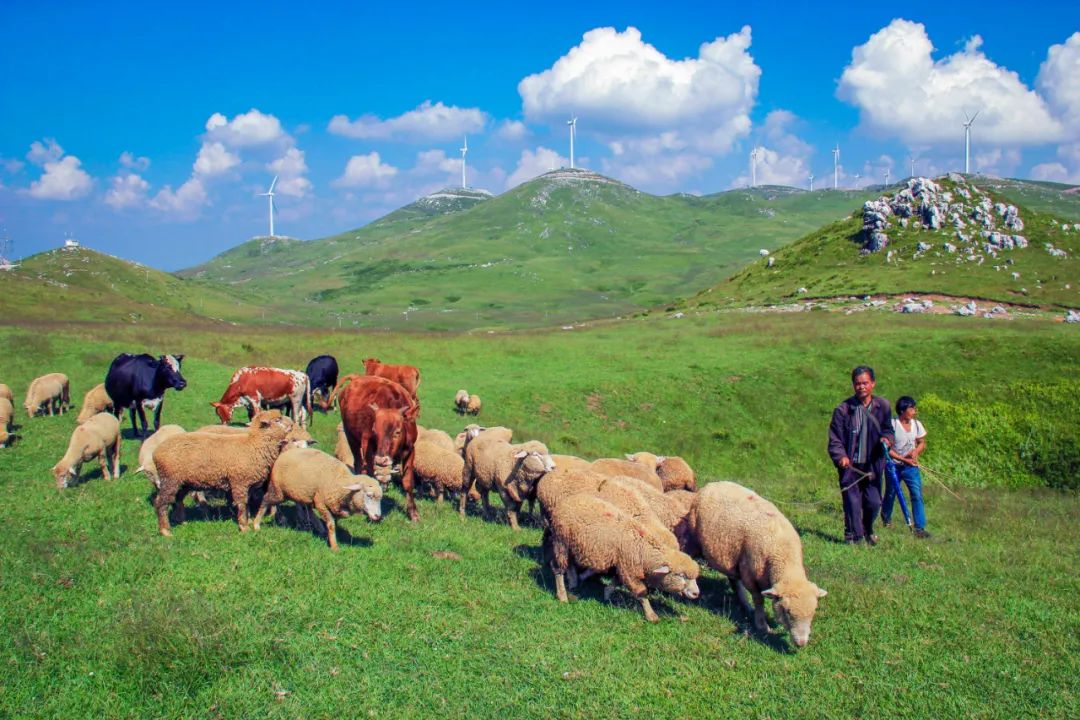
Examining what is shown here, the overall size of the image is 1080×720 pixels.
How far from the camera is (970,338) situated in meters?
34.1

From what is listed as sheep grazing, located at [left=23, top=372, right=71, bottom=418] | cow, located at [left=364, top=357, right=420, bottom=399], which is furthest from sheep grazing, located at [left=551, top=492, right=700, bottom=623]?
sheep grazing, located at [left=23, top=372, right=71, bottom=418]

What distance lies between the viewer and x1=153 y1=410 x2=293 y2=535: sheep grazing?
12078 millimetres

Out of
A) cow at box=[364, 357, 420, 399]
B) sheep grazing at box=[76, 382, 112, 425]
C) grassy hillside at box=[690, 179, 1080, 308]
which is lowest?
sheep grazing at box=[76, 382, 112, 425]

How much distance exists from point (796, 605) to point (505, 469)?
7.07 meters

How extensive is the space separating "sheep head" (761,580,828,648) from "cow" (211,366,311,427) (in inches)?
646

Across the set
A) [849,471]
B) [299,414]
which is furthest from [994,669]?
[299,414]

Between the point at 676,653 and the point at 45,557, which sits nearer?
the point at 676,653

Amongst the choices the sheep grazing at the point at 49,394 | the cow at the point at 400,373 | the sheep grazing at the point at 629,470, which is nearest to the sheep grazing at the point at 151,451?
the cow at the point at 400,373

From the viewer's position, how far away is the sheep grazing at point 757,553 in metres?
9.01

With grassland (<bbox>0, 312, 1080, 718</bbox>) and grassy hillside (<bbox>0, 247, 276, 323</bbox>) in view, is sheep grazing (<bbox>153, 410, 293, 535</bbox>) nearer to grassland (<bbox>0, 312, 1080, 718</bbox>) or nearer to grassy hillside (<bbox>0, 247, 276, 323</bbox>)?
grassland (<bbox>0, 312, 1080, 718</bbox>)

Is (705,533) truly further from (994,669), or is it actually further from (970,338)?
(970,338)

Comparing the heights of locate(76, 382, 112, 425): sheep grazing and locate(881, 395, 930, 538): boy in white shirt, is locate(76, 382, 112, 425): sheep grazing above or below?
above

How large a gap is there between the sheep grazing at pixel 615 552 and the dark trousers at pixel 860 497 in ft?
18.3

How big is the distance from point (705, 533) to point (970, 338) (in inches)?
1192
